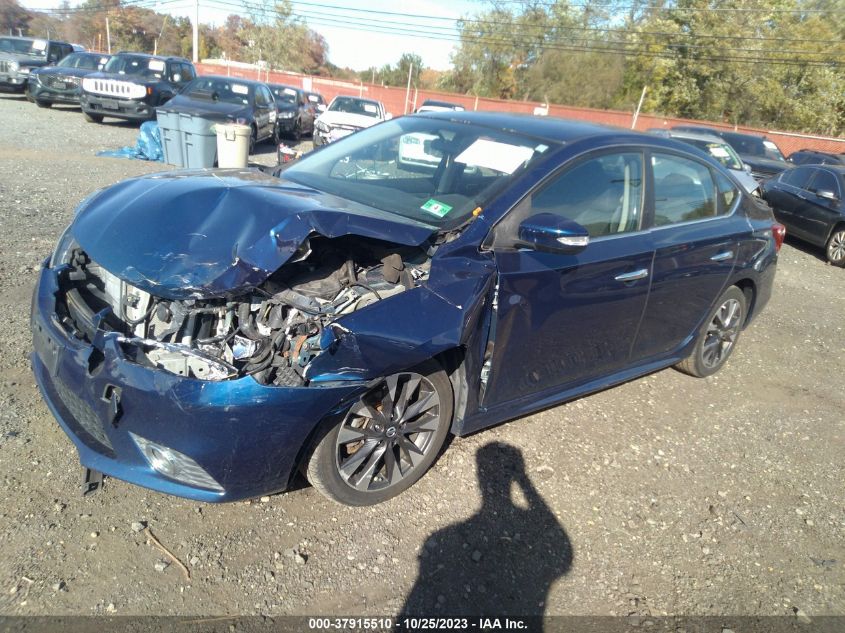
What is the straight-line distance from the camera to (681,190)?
4.01m

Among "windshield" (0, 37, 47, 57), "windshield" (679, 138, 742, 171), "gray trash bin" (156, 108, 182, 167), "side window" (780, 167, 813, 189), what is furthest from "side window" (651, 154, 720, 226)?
"windshield" (0, 37, 47, 57)

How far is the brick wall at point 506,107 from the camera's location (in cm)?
2701

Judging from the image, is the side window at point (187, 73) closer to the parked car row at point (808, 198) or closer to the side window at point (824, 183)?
the parked car row at point (808, 198)

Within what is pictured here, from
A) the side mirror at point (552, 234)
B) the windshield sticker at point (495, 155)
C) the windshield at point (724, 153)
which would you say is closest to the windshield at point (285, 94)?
the windshield at point (724, 153)

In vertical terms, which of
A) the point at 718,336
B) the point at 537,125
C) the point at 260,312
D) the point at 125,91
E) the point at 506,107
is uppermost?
the point at 537,125

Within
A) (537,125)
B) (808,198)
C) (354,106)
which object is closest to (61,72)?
(354,106)

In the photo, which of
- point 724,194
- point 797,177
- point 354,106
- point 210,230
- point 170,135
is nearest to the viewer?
point 210,230

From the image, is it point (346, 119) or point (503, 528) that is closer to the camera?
point (503, 528)

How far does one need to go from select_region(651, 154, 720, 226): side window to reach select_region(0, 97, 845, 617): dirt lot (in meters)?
1.38

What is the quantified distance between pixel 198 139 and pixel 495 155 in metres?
7.54

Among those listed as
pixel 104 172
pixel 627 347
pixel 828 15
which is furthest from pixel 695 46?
pixel 627 347

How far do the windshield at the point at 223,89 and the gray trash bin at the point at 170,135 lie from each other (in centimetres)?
268

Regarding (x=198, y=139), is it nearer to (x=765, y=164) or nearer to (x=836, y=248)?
(x=836, y=248)

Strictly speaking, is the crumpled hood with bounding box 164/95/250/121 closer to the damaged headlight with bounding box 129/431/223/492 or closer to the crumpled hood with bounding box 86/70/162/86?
the crumpled hood with bounding box 86/70/162/86
